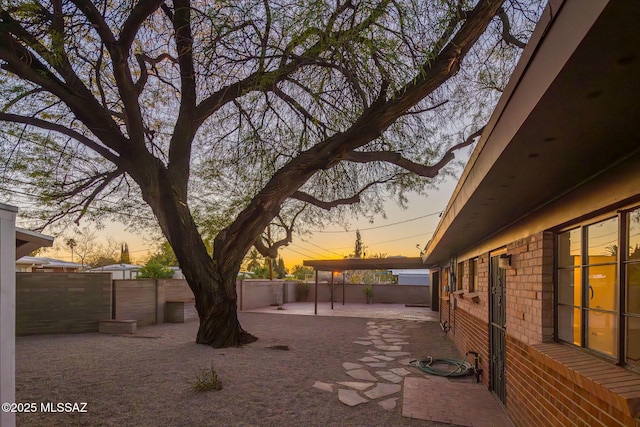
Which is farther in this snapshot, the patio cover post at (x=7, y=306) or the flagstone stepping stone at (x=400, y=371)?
the flagstone stepping stone at (x=400, y=371)

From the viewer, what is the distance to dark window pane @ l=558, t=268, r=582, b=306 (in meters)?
3.01

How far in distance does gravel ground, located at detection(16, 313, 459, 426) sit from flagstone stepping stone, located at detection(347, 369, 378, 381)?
0.47ft

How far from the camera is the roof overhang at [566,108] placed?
118 centimetres

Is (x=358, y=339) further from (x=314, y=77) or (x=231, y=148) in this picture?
(x=314, y=77)

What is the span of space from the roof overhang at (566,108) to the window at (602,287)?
393 millimetres

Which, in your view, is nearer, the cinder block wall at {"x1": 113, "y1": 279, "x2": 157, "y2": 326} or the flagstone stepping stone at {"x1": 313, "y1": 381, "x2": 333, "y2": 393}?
the flagstone stepping stone at {"x1": 313, "y1": 381, "x2": 333, "y2": 393}

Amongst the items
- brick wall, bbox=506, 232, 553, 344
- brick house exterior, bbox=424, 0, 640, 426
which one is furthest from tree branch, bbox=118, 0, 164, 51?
brick wall, bbox=506, 232, 553, 344

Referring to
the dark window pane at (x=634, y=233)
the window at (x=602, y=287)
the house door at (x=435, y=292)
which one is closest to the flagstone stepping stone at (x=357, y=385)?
the window at (x=602, y=287)

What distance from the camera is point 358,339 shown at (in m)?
9.91

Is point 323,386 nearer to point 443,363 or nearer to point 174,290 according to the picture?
point 443,363

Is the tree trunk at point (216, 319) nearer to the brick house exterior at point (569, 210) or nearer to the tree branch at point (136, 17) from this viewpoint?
the tree branch at point (136, 17)

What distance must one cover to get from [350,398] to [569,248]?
332cm

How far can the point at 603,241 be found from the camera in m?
2.63

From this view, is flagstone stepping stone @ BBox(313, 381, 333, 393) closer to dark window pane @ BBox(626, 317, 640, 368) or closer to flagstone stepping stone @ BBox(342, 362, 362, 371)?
flagstone stepping stone @ BBox(342, 362, 362, 371)
